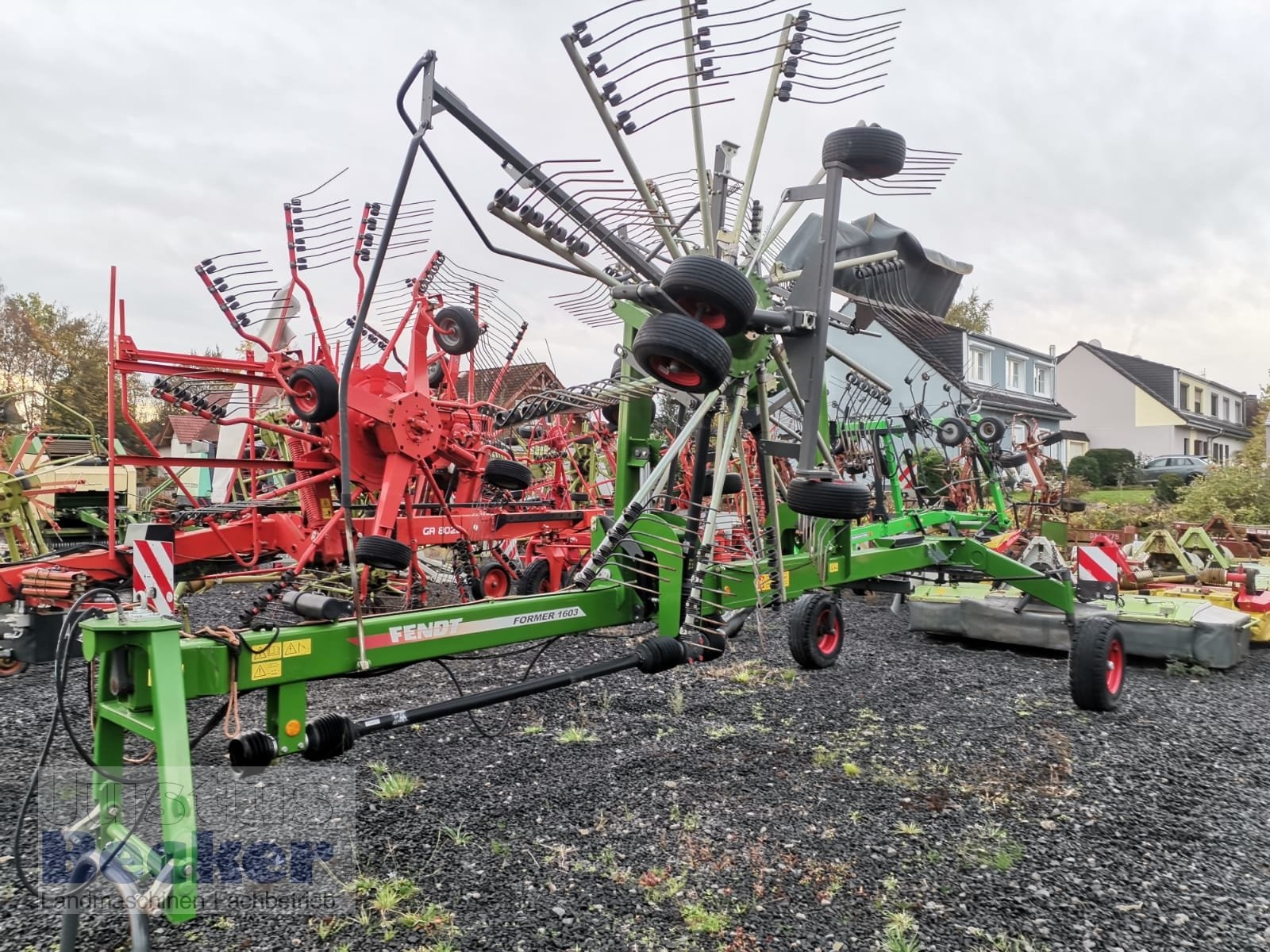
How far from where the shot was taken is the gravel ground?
3311mm

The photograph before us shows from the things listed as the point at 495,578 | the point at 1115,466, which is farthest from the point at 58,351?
the point at 1115,466

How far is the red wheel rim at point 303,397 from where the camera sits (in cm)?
662

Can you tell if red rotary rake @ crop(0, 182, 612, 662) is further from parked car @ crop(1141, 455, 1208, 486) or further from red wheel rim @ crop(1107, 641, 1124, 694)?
parked car @ crop(1141, 455, 1208, 486)

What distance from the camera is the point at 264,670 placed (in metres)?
2.97

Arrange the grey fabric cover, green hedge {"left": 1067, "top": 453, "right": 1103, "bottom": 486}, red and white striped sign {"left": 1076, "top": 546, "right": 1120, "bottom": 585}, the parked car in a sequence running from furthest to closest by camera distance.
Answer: green hedge {"left": 1067, "top": 453, "right": 1103, "bottom": 486}
the parked car
red and white striped sign {"left": 1076, "top": 546, "right": 1120, "bottom": 585}
the grey fabric cover

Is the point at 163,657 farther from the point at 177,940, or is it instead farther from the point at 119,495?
the point at 119,495

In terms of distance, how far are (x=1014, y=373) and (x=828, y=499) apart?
32.2 metres

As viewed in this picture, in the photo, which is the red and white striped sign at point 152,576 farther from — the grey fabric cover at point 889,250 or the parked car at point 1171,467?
the parked car at point 1171,467

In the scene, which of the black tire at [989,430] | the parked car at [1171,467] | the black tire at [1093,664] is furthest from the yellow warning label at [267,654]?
the parked car at [1171,467]

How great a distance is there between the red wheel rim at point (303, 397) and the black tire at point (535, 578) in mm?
3382

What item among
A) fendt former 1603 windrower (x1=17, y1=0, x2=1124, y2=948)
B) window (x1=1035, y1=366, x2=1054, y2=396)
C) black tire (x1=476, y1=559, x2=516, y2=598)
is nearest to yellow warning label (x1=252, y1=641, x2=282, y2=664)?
fendt former 1603 windrower (x1=17, y1=0, x2=1124, y2=948)

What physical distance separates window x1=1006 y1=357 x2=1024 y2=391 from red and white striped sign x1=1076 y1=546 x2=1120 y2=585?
27677 millimetres

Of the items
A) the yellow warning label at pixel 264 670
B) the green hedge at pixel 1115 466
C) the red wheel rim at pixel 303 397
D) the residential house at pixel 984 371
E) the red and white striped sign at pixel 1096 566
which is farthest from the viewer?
the green hedge at pixel 1115 466
